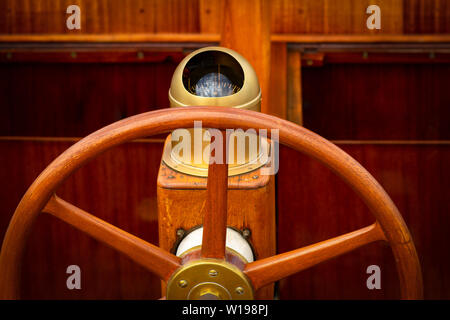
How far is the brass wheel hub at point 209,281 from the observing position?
82cm

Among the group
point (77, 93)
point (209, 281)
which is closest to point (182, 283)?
point (209, 281)

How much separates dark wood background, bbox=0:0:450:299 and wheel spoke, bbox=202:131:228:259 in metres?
1.08

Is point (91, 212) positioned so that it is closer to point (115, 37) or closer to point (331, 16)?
point (115, 37)

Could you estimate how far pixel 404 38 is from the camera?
1.86 metres

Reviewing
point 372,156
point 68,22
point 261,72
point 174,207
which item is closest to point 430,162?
point 372,156

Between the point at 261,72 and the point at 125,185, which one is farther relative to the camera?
the point at 125,185

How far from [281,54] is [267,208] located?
38.3 inches

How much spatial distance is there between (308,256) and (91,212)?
137 centimetres

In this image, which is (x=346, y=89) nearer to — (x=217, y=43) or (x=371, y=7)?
(x=371, y=7)

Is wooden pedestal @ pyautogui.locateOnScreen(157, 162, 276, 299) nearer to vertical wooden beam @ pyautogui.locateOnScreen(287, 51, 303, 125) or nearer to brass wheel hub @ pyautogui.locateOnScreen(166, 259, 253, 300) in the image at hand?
brass wheel hub @ pyautogui.locateOnScreen(166, 259, 253, 300)

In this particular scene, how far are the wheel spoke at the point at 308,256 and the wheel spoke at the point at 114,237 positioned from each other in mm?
130

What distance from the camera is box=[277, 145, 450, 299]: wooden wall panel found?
1.92 meters

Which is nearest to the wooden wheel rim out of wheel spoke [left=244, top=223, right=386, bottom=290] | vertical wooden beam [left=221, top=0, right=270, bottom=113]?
wheel spoke [left=244, top=223, right=386, bottom=290]

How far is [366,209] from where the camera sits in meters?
1.93
